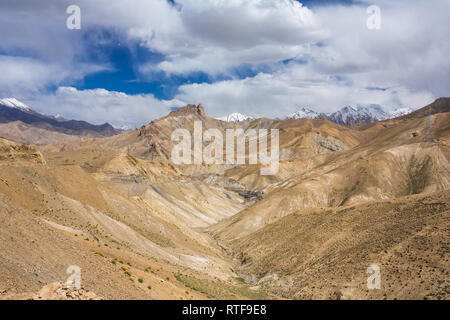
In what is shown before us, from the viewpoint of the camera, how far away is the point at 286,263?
4259 cm

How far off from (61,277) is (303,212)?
45545mm

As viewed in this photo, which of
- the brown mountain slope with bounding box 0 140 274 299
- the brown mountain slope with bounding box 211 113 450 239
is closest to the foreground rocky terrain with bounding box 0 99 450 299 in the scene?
the brown mountain slope with bounding box 0 140 274 299

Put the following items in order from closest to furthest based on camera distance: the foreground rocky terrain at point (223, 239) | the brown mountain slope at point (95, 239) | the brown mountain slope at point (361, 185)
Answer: the brown mountain slope at point (95, 239) < the foreground rocky terrain at point (223, 239) < the brown mountain slope at point (361, 185)

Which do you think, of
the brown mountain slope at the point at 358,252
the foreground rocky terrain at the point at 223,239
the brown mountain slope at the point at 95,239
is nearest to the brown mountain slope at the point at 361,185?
the foreground rocky terrain at the point at 223,239

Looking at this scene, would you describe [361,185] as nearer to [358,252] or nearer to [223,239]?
[223,239]

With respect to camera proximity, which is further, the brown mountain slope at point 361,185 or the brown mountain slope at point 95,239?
the brown mountain slope at point 361,185

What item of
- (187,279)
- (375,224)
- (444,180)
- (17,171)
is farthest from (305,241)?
(444,180)

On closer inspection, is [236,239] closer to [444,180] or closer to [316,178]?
[316,178]

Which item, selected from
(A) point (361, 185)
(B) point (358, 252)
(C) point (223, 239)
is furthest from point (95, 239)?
(A) point (361, 185)

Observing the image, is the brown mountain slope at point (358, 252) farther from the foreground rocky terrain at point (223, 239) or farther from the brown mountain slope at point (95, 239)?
the brown mountain slope at point (95, 239)

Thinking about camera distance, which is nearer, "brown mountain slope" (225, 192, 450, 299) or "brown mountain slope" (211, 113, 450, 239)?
"brown mountain slope" (225, 192, 450, 299)

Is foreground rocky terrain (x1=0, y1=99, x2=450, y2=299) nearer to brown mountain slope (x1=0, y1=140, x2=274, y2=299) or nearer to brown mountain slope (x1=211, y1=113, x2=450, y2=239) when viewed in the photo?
brown mountain slope (x1=0, y1=140, x2=274, y2=299)

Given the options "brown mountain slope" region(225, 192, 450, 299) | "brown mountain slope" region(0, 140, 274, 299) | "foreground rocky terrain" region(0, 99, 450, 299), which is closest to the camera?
"brown mountain slope" region(0, 140, 274, 299)

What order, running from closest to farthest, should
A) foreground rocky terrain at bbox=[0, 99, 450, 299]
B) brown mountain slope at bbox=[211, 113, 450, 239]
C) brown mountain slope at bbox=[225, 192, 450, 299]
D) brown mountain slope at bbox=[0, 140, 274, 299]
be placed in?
brown mountain slope at bbox=[0, 140, 274, 299] < foreground rocky terrain at bbox=[0, 99, 450, 299] < brown mountain slope at bbox=[225, 192, 450, 299] < brown mountain slope at bbox=[211, 113, 450, 239]
